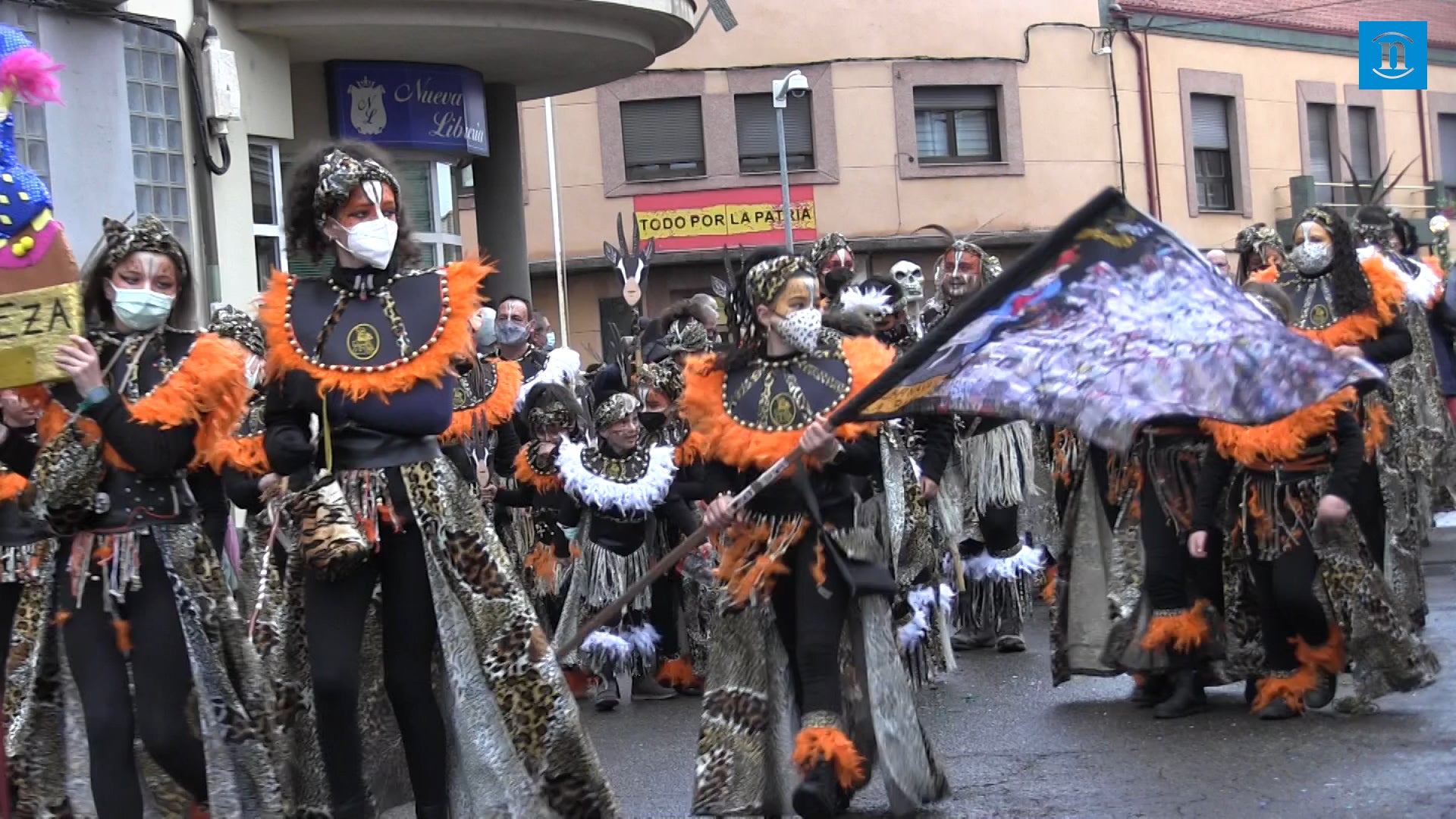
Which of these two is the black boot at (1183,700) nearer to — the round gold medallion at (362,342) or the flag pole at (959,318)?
→ the flag pole at (959,318)

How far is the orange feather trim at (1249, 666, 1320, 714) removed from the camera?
310 inches

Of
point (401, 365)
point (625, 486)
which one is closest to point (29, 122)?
point (625, 486)

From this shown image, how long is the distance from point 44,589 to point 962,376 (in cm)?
275

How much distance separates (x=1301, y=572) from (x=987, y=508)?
303 cm

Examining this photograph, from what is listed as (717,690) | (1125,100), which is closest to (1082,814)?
(717,690)

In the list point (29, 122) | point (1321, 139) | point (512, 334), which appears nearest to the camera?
point (29, 122)

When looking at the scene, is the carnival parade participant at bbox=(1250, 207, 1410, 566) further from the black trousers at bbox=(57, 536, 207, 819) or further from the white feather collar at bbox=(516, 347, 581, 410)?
the black trousers at bbox=(57, 536, 207, 819)

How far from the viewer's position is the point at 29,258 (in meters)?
5.88

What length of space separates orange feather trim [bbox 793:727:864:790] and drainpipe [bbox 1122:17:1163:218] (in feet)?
80.6

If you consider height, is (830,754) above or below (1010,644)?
above

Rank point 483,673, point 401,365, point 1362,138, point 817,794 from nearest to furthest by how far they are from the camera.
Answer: point 401,365 < point 483,673 < point 817,794 < point 1362,138

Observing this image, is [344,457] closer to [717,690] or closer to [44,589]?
[44,589]

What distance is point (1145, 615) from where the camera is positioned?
841cm

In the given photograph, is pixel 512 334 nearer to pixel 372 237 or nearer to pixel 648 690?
pixel 648 690
